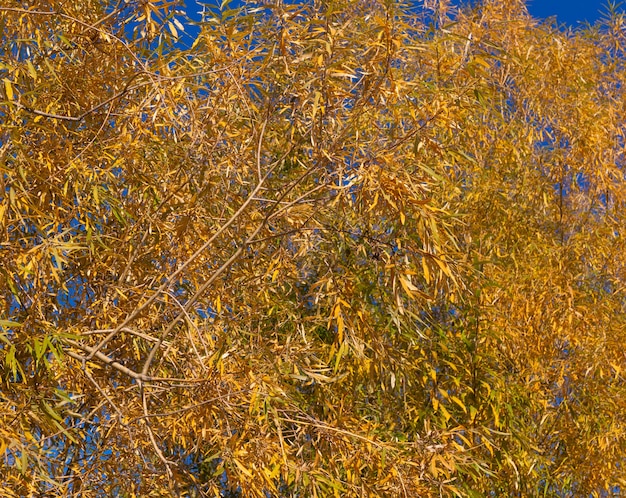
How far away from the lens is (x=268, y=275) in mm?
4043

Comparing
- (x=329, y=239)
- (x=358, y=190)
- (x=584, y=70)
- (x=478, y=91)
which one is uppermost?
(x=584, y=70)

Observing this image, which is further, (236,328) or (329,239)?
(329,239)

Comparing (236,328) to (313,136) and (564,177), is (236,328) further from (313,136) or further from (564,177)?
(564,177)

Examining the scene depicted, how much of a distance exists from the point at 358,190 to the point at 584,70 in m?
3.45

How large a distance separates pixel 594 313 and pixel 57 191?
2897 millimetres

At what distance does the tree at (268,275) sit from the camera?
3195 millimetres

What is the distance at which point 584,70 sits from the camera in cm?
609

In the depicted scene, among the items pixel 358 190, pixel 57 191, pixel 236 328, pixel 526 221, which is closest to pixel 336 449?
pixel 236 328

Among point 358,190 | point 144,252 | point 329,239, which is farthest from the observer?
point 329,239

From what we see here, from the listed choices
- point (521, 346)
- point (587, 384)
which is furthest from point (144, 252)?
point (587, 384)

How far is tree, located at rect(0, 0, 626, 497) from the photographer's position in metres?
3.20

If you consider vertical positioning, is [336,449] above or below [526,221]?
below

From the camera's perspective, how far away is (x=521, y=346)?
15.8 feet

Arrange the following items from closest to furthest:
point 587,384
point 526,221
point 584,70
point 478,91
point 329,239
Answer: point 478,91 → point 329,239 → point 587,384 → point 526,221 → point 584,70
